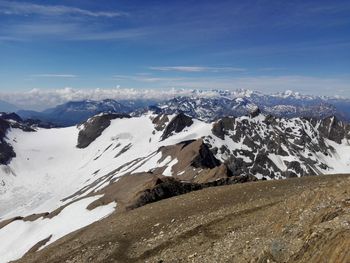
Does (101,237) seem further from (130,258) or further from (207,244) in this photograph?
(207,244)

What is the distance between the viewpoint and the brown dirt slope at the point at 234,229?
73.0ft

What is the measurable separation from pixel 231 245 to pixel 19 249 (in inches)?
2720

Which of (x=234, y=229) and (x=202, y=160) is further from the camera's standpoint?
(x=202, y=160)

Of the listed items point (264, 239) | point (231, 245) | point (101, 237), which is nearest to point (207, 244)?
point (231, 245)

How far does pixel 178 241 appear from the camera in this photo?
32594 mm

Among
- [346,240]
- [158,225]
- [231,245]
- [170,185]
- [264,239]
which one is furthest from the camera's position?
[170,185]

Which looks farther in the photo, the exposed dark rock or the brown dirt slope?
the exposed dark rock

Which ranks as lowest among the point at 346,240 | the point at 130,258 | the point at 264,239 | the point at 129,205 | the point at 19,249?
the point at 19,249

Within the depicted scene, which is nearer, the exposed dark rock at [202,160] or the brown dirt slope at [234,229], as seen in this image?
the brown dirt slope at [234,229]

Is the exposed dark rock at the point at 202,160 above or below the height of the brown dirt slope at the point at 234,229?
below

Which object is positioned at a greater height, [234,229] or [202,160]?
[234,229]

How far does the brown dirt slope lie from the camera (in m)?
22.3

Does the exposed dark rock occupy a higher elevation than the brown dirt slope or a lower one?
lower

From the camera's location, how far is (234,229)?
31.6 m
